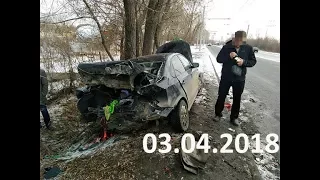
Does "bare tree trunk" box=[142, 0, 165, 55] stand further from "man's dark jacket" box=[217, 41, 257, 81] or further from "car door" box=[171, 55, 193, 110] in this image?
"man's dark jacket" box=[217, 41, 257, 81]

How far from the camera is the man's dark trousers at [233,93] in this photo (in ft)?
7.92

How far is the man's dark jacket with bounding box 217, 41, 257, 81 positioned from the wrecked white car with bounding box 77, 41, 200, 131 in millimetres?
533

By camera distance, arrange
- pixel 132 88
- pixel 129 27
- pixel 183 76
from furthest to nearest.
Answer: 1. pixel 129 27
2. pixel 183 76
3. pixel 132 88

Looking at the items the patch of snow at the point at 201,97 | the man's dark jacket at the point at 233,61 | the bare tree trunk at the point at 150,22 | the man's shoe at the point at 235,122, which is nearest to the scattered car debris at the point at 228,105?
the man's shoe at the point at 235,122

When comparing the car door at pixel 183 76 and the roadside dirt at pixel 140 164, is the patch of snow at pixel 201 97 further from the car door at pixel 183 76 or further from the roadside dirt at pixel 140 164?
the roadside dirt at pixel 140 164

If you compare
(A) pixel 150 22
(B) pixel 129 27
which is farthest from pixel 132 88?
(A) pixel 150 22

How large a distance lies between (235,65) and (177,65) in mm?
820

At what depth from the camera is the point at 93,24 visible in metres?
4.38

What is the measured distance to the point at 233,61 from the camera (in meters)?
2.28

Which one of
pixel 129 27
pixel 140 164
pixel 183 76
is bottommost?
pixel 140 164

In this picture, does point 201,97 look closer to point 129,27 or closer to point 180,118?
point 180,118
